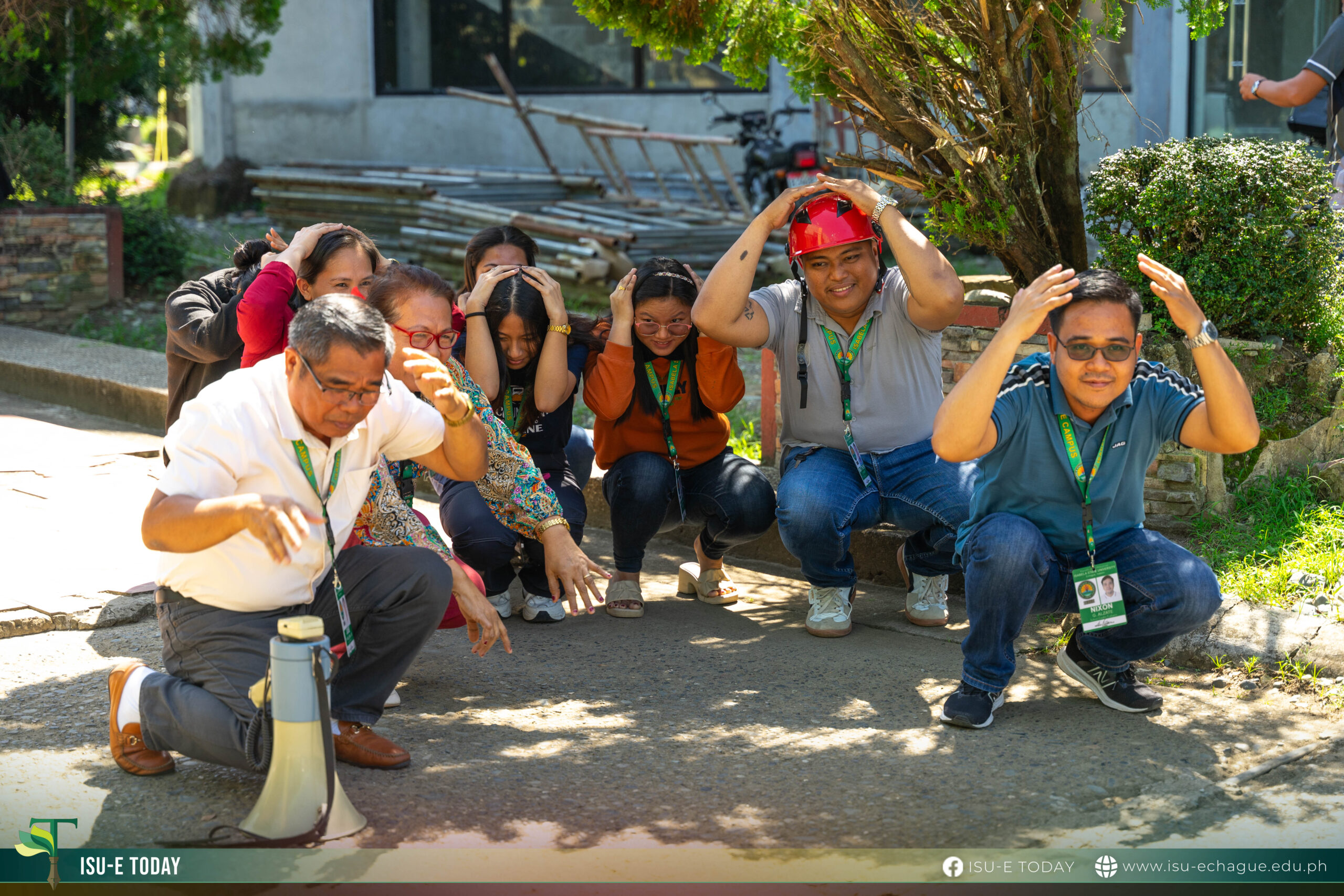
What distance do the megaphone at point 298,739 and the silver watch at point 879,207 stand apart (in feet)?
7.71

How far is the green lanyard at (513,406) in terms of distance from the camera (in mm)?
4535

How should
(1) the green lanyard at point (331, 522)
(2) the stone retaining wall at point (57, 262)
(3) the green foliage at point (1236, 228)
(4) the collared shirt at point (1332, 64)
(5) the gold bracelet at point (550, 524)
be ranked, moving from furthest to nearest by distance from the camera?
1. (2) the stone retaining wall at point (57, 262)
2. (4) the collared shirt at point (1332, 64)
3. (3) the green foliage at point (1236, 228)
4. (5) the gold bracelet at point (550, 524)
5. (1) the green lanyard at point (331, 522)

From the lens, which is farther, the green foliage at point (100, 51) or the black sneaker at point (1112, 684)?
the green foliage at point (100, 51)

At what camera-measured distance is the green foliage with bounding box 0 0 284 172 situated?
9.16 metres

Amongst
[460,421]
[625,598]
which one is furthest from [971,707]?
[460,421]

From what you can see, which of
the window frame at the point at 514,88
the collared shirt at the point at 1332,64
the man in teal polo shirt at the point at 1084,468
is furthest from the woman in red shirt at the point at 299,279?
the window frame at the point at 514,88

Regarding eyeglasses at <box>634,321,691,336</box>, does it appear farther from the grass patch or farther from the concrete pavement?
the grass patch

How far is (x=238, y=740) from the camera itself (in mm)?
2887

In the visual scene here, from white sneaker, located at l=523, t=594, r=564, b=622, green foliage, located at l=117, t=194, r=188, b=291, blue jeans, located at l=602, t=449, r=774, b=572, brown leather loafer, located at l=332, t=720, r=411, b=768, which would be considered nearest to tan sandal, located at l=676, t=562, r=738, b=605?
blue jeans, located at l=602, t=449, r=774, b=572

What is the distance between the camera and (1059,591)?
3.57 metres

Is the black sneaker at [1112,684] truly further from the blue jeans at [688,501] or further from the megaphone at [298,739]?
the megaphone at [298,739]

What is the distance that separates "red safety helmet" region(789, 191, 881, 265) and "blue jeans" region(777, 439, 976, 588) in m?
0.70

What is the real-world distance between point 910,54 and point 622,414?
1.71 metres

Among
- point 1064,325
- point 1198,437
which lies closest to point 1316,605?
point 1198,437
